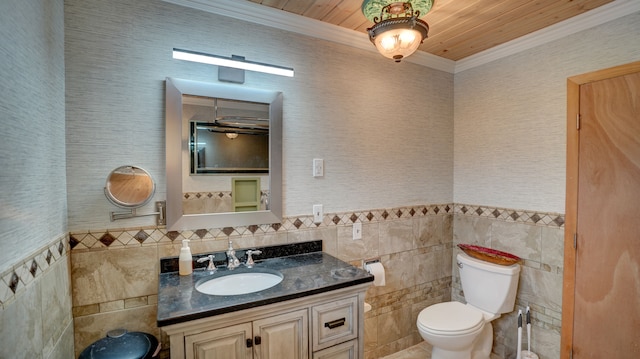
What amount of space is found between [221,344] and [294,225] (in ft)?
2.77

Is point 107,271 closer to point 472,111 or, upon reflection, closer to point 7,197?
point 7,197

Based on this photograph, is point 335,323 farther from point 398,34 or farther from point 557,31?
point 557,31

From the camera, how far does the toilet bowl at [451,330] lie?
1.89 meters

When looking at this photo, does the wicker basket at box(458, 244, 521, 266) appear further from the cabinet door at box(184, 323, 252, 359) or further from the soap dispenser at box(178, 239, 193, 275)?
the soap dispenser at box(178, 239, 193, 275)

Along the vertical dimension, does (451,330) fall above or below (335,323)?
below

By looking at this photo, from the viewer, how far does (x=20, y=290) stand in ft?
3.08

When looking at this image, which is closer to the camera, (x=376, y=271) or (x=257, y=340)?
(x=257, y=340)

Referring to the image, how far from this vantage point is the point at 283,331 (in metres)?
1.38

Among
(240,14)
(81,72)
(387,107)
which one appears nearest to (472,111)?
(387,107)

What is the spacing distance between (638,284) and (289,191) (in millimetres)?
2077

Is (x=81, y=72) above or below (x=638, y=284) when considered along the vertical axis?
above

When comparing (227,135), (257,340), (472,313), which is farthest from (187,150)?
(472,313)

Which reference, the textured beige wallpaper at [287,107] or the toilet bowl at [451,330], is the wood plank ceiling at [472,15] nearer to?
the textured beige wallpaper at [287,107]

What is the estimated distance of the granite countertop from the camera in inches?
46.6
